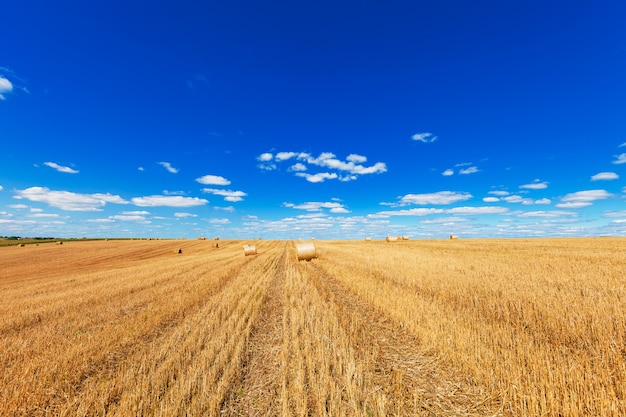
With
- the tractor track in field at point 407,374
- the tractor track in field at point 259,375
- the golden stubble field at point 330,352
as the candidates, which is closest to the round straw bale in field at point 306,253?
the golden stubble field at point 330,352

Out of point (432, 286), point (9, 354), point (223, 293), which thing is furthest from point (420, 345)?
point (9, 354)

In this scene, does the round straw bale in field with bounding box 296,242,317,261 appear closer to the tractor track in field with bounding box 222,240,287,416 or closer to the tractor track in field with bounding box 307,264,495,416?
the tractor track in field with bounding box 222,240,287,416

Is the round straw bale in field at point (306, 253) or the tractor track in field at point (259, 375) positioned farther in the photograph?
the round straw bale in field at point (306, 253)

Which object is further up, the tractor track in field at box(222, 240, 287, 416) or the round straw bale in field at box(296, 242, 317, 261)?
the round straw bale in field at box(296, 242, 317, 261)

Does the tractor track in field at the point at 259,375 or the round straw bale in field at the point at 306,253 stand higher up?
the round straw bale in field at the point at 306,253

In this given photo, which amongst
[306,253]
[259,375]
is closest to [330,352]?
[259,375]

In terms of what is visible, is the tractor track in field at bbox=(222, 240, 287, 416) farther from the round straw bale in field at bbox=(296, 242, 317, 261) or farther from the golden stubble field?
the round straw bale in field at bbox=(296, 242, 317, 261)

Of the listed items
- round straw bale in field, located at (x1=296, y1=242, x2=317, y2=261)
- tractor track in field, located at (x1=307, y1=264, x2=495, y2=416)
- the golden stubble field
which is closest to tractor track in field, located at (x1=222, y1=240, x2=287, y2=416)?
the golden stubble field

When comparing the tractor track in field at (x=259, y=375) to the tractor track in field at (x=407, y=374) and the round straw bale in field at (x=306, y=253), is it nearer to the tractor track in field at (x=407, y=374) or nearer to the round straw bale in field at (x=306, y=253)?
the tractor track in field at (x=407, y=374)

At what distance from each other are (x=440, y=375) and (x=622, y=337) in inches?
161

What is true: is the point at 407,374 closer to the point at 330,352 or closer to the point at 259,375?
the point at 330,352

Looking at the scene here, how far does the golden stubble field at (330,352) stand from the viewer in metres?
3.65

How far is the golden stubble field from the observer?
3.65m

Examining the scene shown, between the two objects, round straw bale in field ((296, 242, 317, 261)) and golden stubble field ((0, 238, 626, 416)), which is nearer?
golden stubble field ((0, 238, 626, 416))
